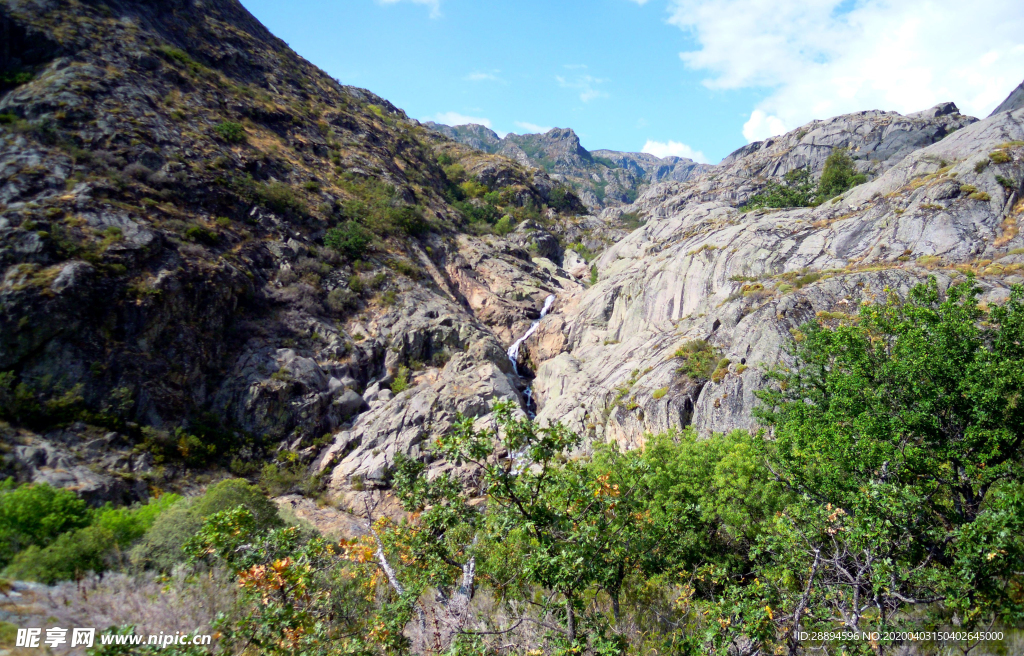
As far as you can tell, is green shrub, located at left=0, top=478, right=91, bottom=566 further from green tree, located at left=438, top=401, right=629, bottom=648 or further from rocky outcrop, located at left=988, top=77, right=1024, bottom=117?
rocky outcrop, located at left=988, top=77, right=1024, bottom=117

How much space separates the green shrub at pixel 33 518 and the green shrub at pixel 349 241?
28.7 m

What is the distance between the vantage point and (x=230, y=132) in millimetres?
42594

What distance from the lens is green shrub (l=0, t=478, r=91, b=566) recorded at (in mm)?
11820

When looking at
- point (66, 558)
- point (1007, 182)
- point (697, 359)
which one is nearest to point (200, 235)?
point (66, 558)

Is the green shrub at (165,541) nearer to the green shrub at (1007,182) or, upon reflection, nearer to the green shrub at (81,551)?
the green shrub at (81,551)

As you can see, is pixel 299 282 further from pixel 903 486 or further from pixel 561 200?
pixel 561 200

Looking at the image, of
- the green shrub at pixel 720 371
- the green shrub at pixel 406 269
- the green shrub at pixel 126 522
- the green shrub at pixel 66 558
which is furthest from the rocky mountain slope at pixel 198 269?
the green shrub at pixel 720 371

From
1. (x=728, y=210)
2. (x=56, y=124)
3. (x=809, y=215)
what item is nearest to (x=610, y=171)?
(x=728, y=210)

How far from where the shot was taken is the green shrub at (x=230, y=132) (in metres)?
42.2

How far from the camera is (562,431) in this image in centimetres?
610

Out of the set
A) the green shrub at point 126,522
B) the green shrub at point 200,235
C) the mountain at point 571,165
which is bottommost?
the green shrub at point 126,522

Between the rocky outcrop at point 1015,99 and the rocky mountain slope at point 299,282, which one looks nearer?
the rocky mountain slope at point 299,282

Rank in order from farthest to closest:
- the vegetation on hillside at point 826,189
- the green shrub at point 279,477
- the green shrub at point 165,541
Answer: the vegetation on hillside at point 826,189 → the green shrub at point 279,477 → the green shrub at point 165,541

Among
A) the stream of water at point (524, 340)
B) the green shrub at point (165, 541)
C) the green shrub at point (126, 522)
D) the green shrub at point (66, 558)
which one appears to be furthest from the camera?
the stream of water at point (524, 340)
